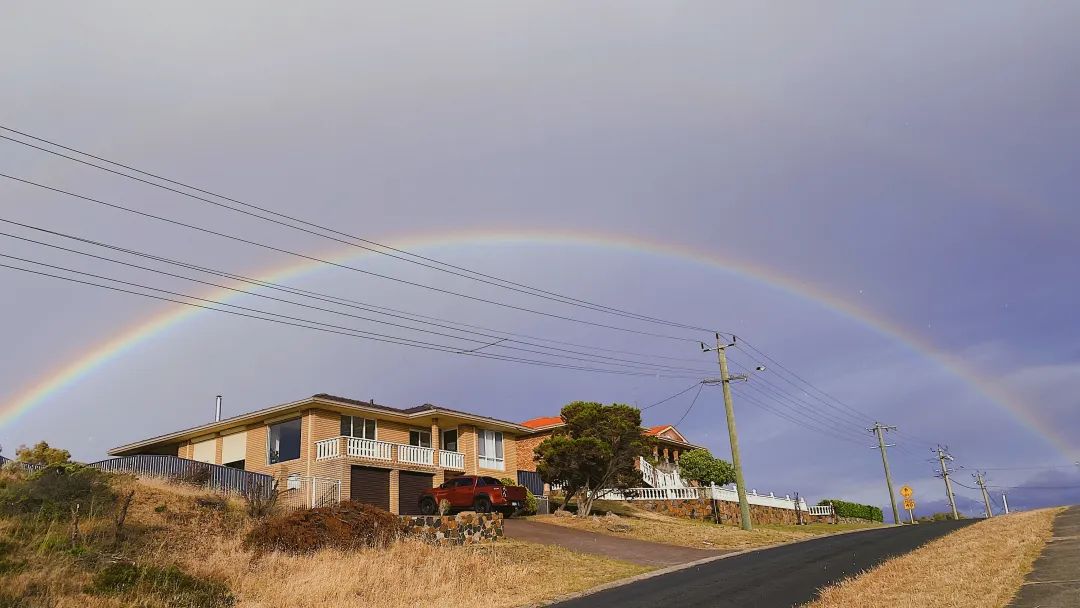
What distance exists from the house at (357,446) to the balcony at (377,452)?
0.05 metres

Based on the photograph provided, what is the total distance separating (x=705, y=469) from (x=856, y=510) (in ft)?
77.3

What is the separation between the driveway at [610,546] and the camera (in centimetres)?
2583

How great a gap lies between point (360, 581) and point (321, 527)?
5.85 m

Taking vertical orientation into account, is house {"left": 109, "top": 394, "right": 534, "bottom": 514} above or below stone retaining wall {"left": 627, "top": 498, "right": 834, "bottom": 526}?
above

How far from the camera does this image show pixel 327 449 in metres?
37.0

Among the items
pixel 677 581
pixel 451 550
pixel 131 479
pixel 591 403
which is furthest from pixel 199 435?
pixel 677 581

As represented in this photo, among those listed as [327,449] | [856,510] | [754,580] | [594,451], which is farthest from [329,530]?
[856,510]

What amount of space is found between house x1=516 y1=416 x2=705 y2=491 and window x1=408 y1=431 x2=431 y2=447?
20.2 ft

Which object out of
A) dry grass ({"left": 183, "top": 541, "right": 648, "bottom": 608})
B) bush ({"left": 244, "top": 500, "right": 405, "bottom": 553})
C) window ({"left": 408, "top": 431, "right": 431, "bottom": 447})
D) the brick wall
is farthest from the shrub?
the brick wall

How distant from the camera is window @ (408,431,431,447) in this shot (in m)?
44.2

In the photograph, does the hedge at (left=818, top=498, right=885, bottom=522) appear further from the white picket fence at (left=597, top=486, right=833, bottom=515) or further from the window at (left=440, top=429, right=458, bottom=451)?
the window at (left=440, top=429, right=458, bottom=451)

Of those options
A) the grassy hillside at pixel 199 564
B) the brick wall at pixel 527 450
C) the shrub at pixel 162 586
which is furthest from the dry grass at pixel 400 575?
the brick wall at pixel 527 450

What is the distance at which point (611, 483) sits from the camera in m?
40.1

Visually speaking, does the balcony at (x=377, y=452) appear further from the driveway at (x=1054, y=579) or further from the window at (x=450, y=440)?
the driveway at (x=1054, y=579)
